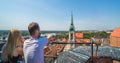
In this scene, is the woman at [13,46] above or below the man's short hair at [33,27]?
below

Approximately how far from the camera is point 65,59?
452 cm

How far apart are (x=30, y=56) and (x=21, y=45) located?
425mm

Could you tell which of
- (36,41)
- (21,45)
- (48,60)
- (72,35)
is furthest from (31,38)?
(72,35)

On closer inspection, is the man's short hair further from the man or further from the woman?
Answer: the woman

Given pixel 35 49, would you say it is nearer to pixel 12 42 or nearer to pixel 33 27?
pixel 33 27

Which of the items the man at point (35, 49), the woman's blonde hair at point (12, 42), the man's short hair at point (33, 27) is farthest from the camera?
the woman's blonde hair at point (12, 42)

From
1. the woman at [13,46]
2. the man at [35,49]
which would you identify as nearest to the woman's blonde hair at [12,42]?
the woman at [13,46]

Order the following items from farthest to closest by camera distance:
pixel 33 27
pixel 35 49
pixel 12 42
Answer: pixel 12 42 → pixel 35 49 → pixel 33 27

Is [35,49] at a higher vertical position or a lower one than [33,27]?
lower

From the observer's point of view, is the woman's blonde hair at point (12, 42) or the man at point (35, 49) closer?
the man at point (35, 49)

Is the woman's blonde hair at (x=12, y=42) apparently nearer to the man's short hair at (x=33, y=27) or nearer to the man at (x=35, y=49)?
the man at (x=35, y=49)

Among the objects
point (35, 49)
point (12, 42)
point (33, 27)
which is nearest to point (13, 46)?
point (12, 42)

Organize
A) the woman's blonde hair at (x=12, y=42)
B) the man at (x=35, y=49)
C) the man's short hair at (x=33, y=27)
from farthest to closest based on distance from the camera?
the woman's blonde hair at (x=12, y=42)
the man at (x=35, y=49)
the man's short hair at (x=33, y=27)

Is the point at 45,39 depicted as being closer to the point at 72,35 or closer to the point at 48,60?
the point at 48,60
